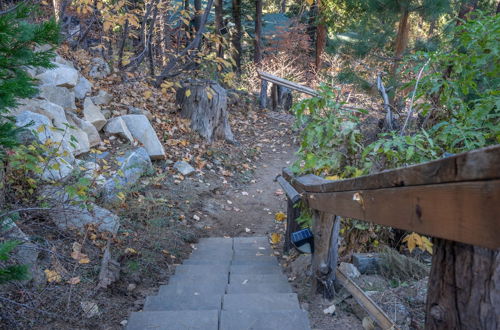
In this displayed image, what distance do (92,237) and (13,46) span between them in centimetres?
235

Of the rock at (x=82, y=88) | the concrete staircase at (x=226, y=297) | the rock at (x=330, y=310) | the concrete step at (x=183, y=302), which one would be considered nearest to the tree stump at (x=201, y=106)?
the rock at (x=82, y=88)

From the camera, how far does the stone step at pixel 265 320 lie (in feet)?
7.83

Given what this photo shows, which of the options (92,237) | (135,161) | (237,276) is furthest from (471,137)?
(135,161)

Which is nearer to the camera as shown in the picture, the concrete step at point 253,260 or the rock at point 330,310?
the rock at point 330,310

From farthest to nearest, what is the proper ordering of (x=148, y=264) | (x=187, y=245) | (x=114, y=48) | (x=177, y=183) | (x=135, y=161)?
(x=114, y=48)
(x=177, y=183)
(x=135, y=161)
(x=187, y=245)
(x=148, y=264)

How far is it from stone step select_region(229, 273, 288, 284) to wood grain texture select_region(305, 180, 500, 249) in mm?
1947

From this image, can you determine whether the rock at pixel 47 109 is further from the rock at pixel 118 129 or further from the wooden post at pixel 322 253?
the wooden post at pixel 322 253

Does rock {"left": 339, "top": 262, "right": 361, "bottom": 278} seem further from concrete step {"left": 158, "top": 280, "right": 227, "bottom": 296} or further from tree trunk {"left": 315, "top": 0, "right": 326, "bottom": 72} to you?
tree trunk {"left": 315, "top": 0, "right": 326, "bottom": 72}

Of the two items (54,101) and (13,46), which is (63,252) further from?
(54,101)

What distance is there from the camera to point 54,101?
604 centimetres

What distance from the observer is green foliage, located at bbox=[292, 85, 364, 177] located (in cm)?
377

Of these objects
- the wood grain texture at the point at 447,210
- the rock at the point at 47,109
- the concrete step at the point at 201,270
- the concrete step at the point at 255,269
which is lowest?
the concrete step at the point at 255,269

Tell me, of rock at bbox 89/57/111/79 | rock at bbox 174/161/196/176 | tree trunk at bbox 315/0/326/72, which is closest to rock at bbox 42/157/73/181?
rock at bbox 174/161/196/176

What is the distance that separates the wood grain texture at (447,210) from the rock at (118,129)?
18.0 ft
